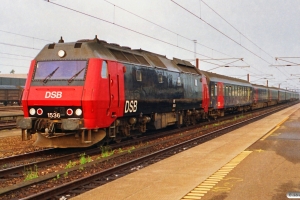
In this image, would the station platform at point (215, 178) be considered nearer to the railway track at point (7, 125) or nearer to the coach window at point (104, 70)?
the coach window at point (104, 70)

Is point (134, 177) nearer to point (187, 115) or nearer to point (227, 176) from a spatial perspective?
point (227, 176)

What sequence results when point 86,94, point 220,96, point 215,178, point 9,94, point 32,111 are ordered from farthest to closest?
point 9,94 < point 220,96 < point 32,111 < point 86,94 < point 215,178

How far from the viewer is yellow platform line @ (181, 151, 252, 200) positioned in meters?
6.34

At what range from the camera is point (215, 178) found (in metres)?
7.60

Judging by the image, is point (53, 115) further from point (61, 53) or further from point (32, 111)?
point (61, 53)

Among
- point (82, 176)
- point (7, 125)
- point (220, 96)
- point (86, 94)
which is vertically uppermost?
point (220, 96)

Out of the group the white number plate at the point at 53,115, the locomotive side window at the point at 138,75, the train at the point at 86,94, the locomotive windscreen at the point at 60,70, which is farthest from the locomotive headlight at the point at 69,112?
the locomotive side window at the point at 138,75

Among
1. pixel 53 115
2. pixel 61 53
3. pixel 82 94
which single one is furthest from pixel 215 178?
pixel 61 53

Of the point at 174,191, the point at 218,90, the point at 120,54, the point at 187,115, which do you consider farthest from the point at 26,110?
the point at 218,90

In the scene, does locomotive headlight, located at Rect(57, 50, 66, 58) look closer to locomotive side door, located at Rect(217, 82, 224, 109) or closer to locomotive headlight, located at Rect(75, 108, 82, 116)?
locomotive headlight, located at Rect(75, 108, 82, 116)

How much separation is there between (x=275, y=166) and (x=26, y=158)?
24.7 feet

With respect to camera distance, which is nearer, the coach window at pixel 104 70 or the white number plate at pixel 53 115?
the white number plate at pixel 53 115

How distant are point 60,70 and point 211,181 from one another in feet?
22.3

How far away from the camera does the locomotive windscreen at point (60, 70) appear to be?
452 inches
